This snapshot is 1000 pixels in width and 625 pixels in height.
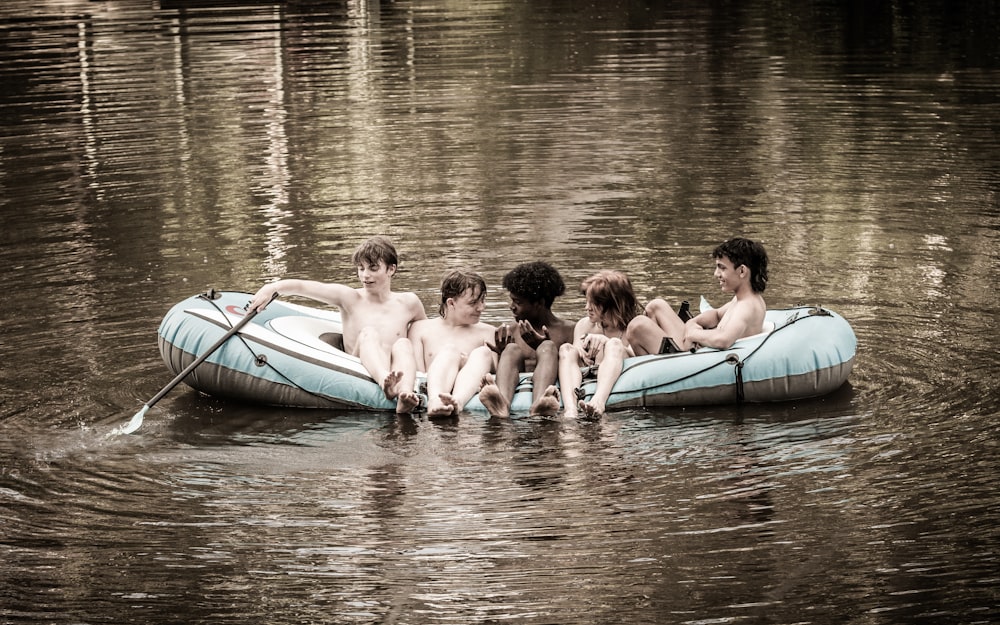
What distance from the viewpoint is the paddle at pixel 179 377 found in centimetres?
733

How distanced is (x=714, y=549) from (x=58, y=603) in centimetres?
252

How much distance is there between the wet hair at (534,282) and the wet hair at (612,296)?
18 centimetres

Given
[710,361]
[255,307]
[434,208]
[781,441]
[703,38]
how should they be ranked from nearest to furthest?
1. [781,441]
2. [710,361]
3. [255,307]
4. [434,208]
5. [703,38]

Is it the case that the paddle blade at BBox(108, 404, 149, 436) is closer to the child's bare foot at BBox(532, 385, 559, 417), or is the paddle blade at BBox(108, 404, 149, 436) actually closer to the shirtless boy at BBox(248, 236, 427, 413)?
the shirtless boy at BBox(248, 236, 427, 413)

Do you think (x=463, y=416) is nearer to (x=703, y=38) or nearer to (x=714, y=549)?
(x=714, y=549)

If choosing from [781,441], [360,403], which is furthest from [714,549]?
[360,403]

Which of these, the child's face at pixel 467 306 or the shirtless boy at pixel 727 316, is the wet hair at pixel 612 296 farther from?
the child's face at pixel 467 306

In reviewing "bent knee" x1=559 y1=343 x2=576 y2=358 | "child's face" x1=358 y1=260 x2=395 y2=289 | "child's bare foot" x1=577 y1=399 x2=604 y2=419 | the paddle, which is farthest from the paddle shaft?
"child's bare foot" x1=577 y1=399 x2=604 y2=419

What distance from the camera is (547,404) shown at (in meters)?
7.17

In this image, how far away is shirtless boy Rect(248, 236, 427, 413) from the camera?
7691 millimetres

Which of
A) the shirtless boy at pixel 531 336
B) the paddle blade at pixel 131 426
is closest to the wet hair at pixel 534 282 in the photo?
the shirtless boy at pixel 531 336

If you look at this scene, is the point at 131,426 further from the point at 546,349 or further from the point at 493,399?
the point at 546,349

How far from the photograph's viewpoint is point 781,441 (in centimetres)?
694

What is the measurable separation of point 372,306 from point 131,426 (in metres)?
1.47
